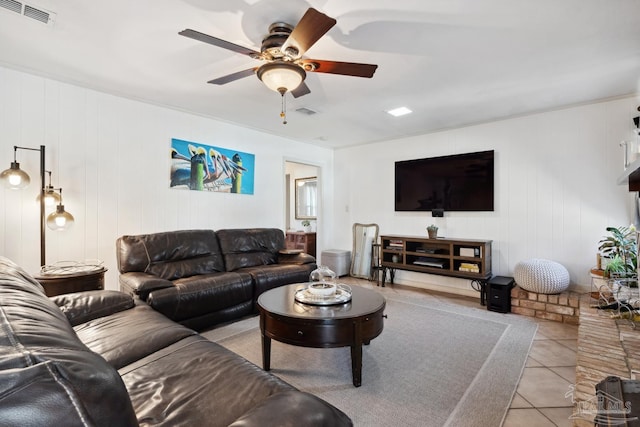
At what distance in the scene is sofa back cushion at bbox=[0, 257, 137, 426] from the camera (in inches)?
16.3

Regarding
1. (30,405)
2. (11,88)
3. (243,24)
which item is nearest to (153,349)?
(30,405)

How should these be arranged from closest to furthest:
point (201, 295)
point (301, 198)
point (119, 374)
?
point (119, 374) < point (201, 295) < point (301, 198)

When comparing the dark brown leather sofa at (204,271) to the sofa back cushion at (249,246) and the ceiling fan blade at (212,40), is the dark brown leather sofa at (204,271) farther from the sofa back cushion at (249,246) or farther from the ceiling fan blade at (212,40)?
the ceiling fan blade at (212,40)

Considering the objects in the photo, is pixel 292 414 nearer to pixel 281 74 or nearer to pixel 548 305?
pixel 281 74

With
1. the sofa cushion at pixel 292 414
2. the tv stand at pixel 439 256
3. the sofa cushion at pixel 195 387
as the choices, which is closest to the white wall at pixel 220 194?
the tv stand at pixel 439 256

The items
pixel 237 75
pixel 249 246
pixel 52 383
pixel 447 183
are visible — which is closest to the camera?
pixel 52 383

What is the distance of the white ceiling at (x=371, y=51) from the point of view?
197 cm

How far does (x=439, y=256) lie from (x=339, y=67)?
3085 mm

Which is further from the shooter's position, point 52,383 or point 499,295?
point 499,295

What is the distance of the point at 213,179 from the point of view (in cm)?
420

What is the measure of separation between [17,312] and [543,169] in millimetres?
4716

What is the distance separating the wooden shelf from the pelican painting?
2.35 m

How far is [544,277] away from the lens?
336 centimetres

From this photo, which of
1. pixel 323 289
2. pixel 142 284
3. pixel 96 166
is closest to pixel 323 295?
pixel 323 289
